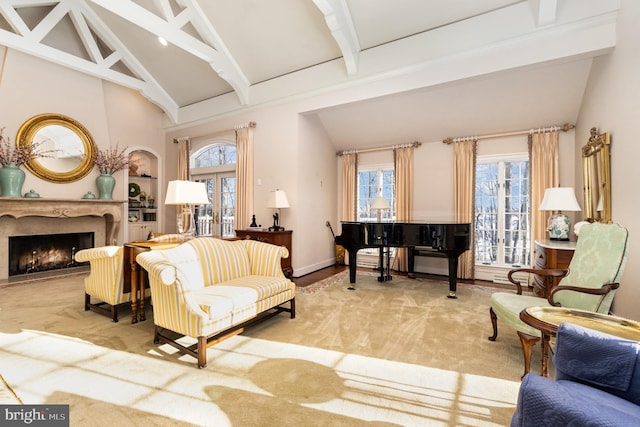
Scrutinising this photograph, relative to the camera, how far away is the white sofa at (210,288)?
2.20 metres

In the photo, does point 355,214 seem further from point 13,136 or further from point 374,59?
point 13,136

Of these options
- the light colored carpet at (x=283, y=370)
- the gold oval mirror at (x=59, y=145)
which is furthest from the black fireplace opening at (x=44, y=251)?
the light colored carpet at (x=283, y=370)

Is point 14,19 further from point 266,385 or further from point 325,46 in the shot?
point 266,385

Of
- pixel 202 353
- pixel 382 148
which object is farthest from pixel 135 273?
pixel 382 148

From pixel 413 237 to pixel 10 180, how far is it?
6220 mm

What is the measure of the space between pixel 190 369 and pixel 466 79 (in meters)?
4.34

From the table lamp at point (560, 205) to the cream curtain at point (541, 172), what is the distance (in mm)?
825

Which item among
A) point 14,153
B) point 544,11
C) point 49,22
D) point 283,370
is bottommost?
point 283,370

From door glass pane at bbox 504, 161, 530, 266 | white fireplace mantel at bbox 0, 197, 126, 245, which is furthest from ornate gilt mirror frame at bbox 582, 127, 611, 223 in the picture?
white fireplace mantel at bbox 0, 197, 126, 245

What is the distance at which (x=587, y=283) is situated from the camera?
218 cm

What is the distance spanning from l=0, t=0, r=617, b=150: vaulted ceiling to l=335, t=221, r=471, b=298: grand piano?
1938 mm

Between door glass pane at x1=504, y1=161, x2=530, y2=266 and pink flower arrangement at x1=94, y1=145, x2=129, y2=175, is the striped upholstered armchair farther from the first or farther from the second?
door glass pane at x1=504, y1=161, x2=530, y2=266

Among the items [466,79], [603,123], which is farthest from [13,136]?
[603,123]

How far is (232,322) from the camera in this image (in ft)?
→ 7.96
